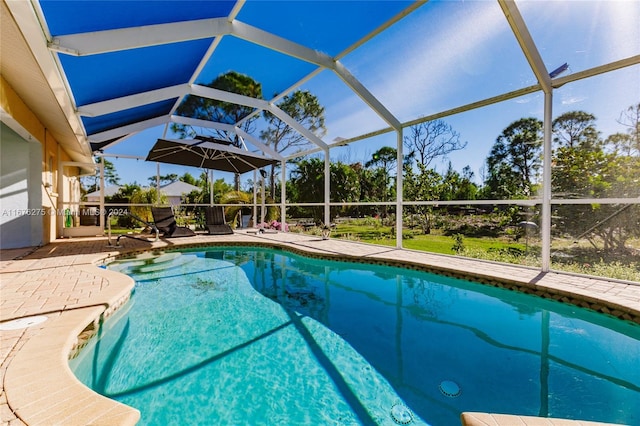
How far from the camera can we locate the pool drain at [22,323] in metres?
2.56

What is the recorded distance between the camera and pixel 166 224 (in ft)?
29.3

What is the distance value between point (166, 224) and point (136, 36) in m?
5.85

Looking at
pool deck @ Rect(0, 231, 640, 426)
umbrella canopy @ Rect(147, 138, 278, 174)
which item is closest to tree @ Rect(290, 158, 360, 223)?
umbrella canopy @ Rect(147, 138, 278, 174)

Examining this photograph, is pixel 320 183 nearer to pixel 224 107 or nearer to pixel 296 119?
pixel 296 119

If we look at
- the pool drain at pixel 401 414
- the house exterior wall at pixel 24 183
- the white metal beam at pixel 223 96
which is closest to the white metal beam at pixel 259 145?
the white metal beam at pixel 223 96

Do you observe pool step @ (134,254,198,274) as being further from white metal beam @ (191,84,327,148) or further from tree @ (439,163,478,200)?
tree @ (439,163,478,200)

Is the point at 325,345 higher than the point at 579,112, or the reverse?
the point at 579,112

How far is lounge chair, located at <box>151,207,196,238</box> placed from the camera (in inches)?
339

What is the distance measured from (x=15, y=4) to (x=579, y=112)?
26.6 feet

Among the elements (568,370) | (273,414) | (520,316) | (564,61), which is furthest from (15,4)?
(564,61)

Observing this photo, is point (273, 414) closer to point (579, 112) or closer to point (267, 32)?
point (267, 32)

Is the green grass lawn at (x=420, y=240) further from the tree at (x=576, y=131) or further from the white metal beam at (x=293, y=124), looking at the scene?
the white metal beam at (x=293, y=124)

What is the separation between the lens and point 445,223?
8.58 meters

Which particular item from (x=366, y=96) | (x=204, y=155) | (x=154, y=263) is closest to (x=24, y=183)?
(x=154, y=263)
